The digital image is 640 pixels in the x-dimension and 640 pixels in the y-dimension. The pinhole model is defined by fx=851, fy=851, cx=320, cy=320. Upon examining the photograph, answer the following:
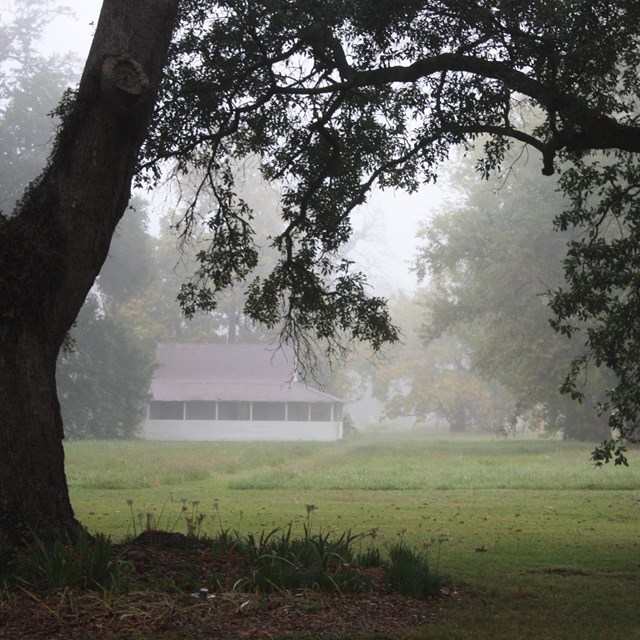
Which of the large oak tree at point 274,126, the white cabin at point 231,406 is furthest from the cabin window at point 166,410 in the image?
the large oak tree at point 274,126

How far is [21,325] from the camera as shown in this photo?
7801mm

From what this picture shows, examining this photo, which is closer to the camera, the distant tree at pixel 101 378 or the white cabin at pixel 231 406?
the distant tree at pixel 101 378

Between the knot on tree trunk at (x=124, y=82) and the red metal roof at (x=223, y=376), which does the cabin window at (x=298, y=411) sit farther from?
the knot on tree trunk at (x=124, y=82)

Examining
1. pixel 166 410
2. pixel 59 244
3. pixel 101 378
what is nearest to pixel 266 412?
pixel 166 410

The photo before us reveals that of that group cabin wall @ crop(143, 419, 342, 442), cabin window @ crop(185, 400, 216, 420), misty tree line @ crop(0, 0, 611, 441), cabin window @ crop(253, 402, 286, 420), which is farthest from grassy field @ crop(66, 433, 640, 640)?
cabin window @ crop(253, 402, 286, 420)

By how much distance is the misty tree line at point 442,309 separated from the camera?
141 feet

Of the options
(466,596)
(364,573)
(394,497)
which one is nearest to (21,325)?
(364,573)

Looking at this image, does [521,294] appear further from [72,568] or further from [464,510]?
[72,568]

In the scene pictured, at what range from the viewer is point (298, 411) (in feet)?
203

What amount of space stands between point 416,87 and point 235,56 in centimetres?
273

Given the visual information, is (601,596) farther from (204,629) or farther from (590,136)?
(590,136)

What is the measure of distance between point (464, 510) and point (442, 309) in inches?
1204

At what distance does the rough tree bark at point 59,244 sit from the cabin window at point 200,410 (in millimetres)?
53100

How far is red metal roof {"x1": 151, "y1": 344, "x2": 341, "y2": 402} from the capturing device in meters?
60.5
